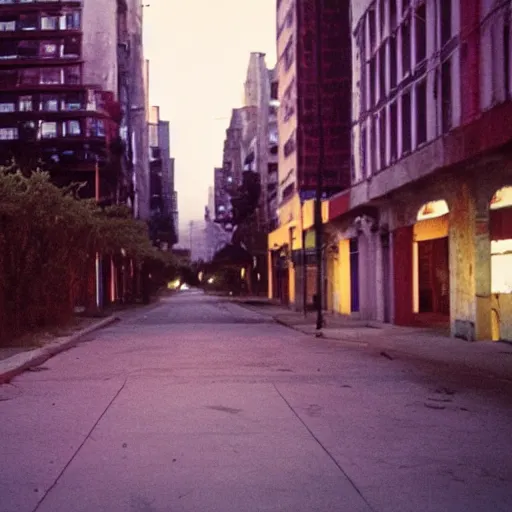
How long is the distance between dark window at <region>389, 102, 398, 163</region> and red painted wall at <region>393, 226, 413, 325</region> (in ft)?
9.05

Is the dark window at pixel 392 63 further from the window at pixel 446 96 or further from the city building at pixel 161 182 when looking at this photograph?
the city building at pixel 161 182

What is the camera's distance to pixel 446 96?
23234mm

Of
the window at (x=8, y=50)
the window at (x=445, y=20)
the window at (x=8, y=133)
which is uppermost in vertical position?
the window at (x=8, y=50)

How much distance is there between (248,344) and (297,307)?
25.7 meters

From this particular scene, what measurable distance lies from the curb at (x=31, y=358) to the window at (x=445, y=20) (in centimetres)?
1355

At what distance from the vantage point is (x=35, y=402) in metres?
A: 11.6

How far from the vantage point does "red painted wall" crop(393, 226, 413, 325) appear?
94.8 feet

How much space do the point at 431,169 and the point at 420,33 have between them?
20.3 feet

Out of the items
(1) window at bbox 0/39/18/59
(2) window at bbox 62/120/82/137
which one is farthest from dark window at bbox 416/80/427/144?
(1) window at bbox 0/39/18/59

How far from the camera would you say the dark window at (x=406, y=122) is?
27280 millimetres

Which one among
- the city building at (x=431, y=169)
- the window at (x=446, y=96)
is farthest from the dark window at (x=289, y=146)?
the window at (x=446, y=96)

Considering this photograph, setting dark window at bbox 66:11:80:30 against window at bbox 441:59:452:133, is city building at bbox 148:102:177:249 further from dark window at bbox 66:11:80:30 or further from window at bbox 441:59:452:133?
window at bbox 441:59:452:133

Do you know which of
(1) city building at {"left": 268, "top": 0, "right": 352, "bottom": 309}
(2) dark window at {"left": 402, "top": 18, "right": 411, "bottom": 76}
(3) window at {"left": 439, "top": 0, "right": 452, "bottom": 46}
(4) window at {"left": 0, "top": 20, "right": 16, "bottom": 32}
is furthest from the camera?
(4) window at {"left": 0, "top": 20, "right": 16, "bottom": 32}

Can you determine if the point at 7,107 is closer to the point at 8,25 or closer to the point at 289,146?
the point at 8,25
